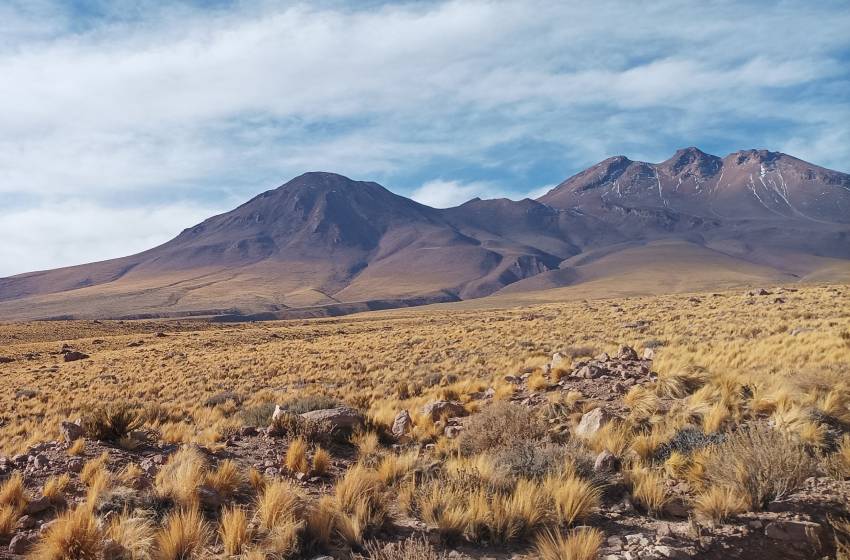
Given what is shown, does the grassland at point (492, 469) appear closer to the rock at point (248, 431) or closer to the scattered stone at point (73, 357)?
Result: the rock at point (248, 431)

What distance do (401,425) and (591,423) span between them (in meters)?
3.20

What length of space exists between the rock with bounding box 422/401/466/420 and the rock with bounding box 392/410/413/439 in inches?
20.1

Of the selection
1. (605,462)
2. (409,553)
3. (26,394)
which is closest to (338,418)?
(605,462)

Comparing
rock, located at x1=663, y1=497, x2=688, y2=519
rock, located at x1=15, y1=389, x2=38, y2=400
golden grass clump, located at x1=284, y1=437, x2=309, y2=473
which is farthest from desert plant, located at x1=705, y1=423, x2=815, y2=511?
rock, located at x1=15, y1=389, x2=38, y2=400

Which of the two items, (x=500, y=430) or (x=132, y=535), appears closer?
(x=132, y=535)

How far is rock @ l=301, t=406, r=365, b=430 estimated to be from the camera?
8.77 m

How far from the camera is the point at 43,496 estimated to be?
19.2 feet

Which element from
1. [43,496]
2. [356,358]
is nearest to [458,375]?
[356,358]

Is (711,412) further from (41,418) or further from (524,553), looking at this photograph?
(41,418)

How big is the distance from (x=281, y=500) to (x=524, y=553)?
228cm

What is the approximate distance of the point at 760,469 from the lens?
17.7ft

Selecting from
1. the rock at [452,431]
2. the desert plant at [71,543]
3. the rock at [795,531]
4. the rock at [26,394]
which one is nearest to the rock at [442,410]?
the rock at [452,431]

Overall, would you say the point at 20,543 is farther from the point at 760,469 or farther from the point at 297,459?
the point at 760,469

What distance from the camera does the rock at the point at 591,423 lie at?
788cm
